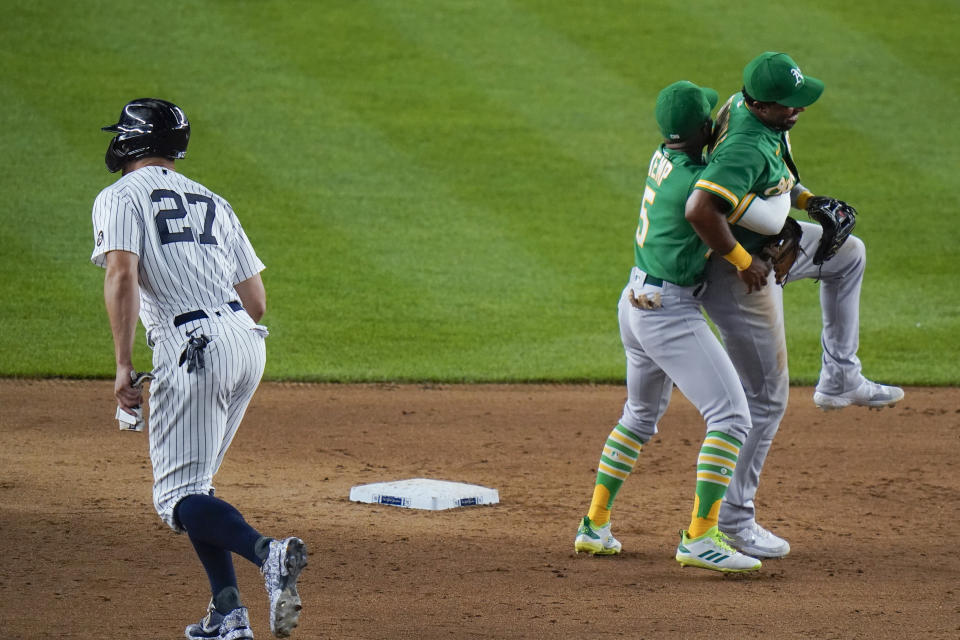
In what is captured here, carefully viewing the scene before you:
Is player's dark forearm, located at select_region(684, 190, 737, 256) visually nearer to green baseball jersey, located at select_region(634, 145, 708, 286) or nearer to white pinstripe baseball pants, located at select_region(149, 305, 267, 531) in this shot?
green baseball jersey, located at select_region(634, 145, 708, 286)

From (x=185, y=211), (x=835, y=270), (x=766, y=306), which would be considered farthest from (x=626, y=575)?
(x=185, y=211)

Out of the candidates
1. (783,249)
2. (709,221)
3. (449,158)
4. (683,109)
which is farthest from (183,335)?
(449,158)

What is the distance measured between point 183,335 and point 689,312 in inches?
75.8

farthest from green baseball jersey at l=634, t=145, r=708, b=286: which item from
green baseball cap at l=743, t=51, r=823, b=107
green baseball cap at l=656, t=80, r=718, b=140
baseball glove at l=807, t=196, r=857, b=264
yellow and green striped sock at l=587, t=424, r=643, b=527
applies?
yellow and green striped sock at l=587, t=424, r=643, b=527

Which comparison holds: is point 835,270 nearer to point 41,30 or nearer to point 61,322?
point 61,322

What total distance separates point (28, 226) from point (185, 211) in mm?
8140

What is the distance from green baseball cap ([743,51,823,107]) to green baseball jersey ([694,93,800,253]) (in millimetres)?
125

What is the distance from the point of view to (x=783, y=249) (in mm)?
4691

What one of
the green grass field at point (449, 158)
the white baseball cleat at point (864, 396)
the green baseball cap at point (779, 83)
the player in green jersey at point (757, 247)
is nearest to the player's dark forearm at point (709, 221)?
the player in green jersey at point (757, 247)

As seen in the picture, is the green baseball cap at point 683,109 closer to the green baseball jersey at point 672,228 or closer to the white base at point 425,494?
the green baseball jersey at point 672,228

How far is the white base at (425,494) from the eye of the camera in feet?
18.9

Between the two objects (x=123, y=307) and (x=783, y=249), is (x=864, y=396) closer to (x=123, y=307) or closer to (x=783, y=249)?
(x=783, y=249)

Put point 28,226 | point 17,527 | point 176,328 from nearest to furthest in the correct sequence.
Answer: point 176,328 → point 17,527 → point 28,226

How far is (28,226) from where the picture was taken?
1138 cm
